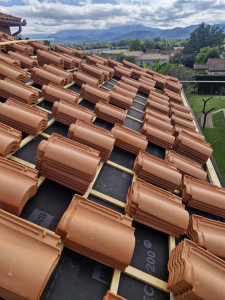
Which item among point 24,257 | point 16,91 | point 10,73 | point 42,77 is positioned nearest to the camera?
point 24,257

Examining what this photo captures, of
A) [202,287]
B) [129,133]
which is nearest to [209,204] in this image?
[202,287]

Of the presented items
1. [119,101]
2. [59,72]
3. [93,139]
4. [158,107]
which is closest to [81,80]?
[59,72]

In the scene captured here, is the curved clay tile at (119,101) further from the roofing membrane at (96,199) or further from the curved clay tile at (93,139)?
the curved clay tile at (93,139)

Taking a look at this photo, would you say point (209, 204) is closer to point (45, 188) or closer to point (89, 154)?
point (89, 154)

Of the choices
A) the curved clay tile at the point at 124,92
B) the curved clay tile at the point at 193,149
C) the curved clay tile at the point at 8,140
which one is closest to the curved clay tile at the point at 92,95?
the curved clay tile at the point at 124,92

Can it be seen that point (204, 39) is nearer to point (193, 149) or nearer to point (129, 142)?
point (193, 149)

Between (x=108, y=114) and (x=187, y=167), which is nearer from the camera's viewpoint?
(x=187, y=167)
